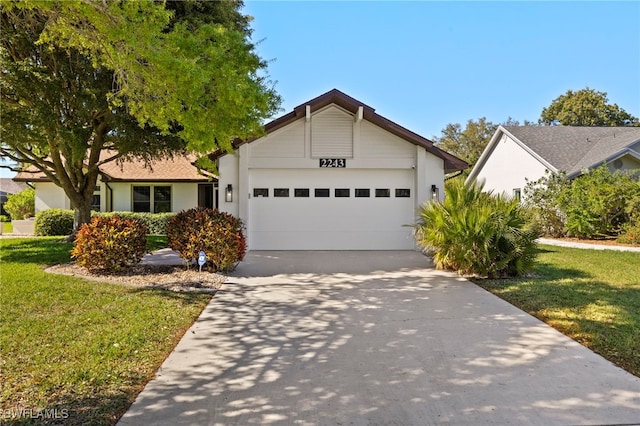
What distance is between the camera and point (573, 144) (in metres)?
21.7

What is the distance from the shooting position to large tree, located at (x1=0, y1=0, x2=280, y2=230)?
557 centimetres

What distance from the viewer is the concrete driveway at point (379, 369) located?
128 inches

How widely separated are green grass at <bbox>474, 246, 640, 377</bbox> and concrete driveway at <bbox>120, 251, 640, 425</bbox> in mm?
295

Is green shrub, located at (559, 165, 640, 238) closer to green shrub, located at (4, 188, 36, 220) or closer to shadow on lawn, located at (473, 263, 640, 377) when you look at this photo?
shadow on lawn, located at (473, 263, 640, 377)

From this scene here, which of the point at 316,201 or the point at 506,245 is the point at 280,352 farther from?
the point at 316,201

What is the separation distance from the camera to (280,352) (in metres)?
4.56

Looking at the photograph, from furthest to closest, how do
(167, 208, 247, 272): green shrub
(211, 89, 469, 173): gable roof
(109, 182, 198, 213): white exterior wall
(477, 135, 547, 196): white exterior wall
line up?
(477, 135, 547, 196): white exterior wall
(109, 182, 198, 213): white exterior wall
(211, 89, 469, 173): gable roof
(167, 208, 247, 272): green shrub

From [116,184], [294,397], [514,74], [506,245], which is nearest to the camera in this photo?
[294,397]

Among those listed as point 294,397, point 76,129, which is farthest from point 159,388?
point 76,129

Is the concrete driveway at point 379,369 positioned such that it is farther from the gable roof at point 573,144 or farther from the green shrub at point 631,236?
the gable roof at point 573,144

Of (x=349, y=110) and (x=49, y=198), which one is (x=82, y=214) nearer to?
(x=49, y=198)

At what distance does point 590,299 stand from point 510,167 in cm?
1806

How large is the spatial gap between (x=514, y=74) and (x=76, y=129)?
622 inches

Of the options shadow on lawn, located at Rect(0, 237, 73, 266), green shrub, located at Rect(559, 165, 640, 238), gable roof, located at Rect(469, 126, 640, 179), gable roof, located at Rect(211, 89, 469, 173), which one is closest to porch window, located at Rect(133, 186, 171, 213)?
shadow on lawn, located at Rect(0, 237, 73, 266)
